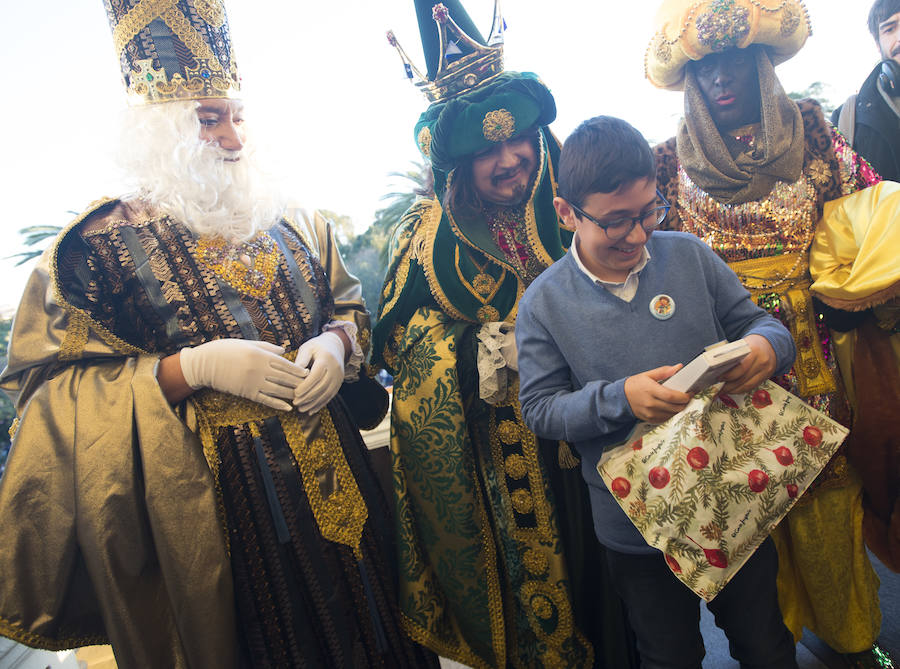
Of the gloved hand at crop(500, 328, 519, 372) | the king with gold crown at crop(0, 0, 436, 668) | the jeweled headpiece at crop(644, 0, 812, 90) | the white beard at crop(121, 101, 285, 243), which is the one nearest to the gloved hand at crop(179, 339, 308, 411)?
the king with gold crown at crop(0, 0, 436, 668)

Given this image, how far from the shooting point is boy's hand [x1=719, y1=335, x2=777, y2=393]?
1019mm

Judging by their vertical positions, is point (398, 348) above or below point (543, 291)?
below

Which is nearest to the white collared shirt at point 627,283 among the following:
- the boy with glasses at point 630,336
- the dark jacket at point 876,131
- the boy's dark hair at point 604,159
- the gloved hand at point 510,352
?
the boy with glasses at point 630,336

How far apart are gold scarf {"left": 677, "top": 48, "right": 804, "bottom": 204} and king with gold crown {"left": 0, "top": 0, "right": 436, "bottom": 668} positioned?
1.15 meters

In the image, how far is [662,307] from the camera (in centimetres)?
114

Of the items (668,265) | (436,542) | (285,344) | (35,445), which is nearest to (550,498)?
(436,542)

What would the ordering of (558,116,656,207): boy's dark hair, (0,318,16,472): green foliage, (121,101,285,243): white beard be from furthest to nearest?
1. (0,318,16,472): green foliage
2. (121,101,285,243): white beard
3. (558,116,656,207): boy's dark hair

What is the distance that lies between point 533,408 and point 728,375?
0.38m

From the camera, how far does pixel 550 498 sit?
1.58 meters

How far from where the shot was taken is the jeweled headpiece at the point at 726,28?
1.47m

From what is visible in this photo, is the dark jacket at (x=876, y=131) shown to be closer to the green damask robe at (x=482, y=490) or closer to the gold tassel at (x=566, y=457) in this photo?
the green damask robe at (x=482, y=490)

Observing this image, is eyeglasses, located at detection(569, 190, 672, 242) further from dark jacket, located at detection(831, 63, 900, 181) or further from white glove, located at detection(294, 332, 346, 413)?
dark jacket, located at detection(831, 63, 900, 181)

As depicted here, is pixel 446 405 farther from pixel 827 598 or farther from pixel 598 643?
pixel 827 598

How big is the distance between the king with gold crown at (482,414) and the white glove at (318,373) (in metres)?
0.22
